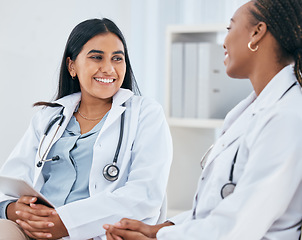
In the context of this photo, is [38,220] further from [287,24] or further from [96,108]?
[287,24]

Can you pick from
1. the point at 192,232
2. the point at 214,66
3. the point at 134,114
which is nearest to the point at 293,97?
the point at 192,232

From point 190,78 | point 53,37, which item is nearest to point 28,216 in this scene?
point 190,78

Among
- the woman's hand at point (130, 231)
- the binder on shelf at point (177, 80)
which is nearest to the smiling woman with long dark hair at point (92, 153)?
the woman's hand at point (130, 231)

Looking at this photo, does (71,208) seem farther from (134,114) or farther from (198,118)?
(198,118)

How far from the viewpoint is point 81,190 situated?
5.26ft

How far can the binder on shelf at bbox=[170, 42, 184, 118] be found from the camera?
2289 mm

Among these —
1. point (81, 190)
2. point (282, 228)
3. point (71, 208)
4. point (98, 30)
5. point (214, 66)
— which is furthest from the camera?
point (214, 66)

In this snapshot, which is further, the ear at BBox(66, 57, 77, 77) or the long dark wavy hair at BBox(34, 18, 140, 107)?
the ear at BBox(66, 57, 77, 77)

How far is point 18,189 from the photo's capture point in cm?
153

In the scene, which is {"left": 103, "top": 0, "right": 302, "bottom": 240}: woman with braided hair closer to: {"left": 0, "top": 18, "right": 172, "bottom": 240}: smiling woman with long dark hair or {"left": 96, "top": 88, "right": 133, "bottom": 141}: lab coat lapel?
Answer: {"left": 0, "top": 18, "right": 172, "bottom": 240}: smiling woman with long dark hair

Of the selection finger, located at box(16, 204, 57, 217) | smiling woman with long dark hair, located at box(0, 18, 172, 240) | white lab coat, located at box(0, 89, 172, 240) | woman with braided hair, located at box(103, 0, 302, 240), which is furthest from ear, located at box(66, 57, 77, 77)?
woman with braided hair, located at box(103, 0, 302, 240)

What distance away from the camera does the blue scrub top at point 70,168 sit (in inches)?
63.2

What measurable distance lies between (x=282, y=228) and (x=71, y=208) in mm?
711

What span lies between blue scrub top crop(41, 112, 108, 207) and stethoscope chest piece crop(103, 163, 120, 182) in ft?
0.26
